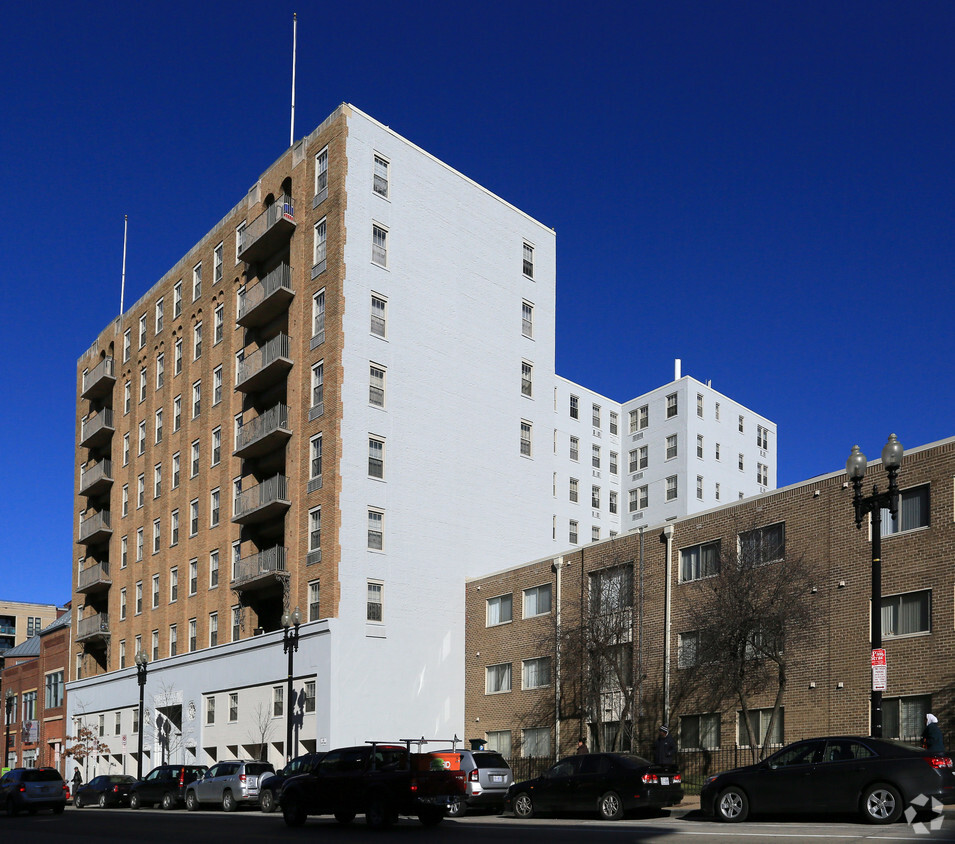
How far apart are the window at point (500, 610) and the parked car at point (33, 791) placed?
19.4m

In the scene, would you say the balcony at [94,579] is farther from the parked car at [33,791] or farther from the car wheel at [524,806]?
the car wheel at [524,806]

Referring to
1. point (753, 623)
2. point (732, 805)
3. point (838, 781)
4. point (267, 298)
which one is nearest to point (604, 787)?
point (732, 805)

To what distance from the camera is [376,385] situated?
5119 centimetres

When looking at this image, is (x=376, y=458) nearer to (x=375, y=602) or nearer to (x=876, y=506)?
(x=375, y=602)

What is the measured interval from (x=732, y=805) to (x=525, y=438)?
35.8 m

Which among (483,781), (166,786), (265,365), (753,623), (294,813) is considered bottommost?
(166,786)

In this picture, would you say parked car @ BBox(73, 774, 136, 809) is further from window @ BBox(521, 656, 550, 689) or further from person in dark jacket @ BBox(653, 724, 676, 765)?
person in dark jacket @ BBox(653, 724, 676, 765)

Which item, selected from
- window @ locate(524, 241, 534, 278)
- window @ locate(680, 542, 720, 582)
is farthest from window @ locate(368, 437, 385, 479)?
window @ locate(680, 542, 720, 582)

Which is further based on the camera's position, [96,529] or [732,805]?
[96,529]

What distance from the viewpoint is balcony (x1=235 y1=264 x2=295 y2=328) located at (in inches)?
2127

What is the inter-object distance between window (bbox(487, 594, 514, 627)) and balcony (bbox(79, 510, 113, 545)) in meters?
30.8

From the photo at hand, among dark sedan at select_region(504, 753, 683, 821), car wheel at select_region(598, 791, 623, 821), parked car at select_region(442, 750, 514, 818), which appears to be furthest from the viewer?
parked car at select_region(442, 750, 514, 818)

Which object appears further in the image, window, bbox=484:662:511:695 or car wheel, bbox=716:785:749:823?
window, bbox=484:662:511:695

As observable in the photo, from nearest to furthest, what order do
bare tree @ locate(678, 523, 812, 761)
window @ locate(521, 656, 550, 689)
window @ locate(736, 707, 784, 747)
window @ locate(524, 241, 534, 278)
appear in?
bare tree @ locate(678, 523, 812, 761)
window @ locate(736, 707, 784, 747)
window @ locate(521, 656, 550, 689)
window @ locate(524, 241, 534, 278)
